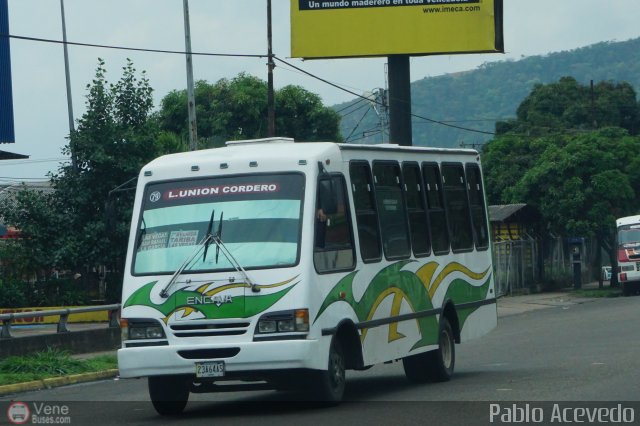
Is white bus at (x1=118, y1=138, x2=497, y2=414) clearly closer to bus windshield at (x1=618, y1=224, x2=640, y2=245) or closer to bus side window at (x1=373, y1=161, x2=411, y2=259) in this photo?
bus side window at (x1=373, y1=161, x2=411, y2=259)

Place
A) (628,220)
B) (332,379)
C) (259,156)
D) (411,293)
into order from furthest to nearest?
(628,220), (411,293), (259,156), (332,379)

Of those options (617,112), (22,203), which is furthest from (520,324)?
(617,112)

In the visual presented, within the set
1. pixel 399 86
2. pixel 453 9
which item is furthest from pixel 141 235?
pixel 399 86

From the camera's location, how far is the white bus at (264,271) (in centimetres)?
1231

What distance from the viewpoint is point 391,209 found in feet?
49.2

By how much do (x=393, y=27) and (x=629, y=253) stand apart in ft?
41.0

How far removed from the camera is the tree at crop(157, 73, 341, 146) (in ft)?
181

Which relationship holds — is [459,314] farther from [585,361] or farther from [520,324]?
[520,324]

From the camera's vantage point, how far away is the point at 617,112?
7050 centimetres

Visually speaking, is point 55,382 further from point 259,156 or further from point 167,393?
point 259,156

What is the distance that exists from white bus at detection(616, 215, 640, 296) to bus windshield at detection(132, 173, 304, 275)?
106 feet

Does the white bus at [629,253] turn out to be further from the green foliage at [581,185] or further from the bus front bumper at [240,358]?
the bus front bumper at [240,358]

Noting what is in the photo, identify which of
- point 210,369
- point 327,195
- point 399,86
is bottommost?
point 210,369

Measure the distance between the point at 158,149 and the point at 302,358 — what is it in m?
22.3
